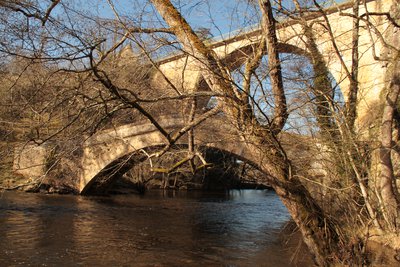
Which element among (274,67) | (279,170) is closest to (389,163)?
(279,170)

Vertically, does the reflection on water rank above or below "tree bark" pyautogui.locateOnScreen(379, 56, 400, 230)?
below

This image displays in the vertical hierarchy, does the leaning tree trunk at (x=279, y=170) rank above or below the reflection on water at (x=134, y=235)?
above

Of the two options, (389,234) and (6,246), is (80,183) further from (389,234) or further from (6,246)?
(389,234)

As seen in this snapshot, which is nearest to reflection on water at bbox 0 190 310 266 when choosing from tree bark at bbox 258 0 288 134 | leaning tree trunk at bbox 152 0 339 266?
leaning tree trunk at bbox 152 0 339 266

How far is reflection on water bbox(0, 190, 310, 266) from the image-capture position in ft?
16.5

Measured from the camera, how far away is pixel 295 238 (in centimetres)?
690

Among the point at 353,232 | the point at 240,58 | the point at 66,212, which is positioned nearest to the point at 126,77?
the point at 240,58

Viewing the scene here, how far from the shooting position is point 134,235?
6.64 m

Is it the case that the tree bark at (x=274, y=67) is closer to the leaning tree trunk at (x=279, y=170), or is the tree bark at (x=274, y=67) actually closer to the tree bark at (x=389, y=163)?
the leaning tree trunk at (x=279, y=170)

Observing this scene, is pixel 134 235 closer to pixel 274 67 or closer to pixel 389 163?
pixel 389 163

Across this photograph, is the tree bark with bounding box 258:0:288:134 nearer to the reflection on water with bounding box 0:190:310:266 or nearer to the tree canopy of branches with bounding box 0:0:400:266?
the tree canopy of branches with bounding box 0:0:400:266

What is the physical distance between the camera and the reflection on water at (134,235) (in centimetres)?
502

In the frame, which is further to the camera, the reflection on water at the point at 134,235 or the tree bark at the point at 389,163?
the reflection on water at the point at 134,235

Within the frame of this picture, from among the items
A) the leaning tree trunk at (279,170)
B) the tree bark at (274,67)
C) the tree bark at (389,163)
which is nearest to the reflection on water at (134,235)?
the tree bark at (389,163)
